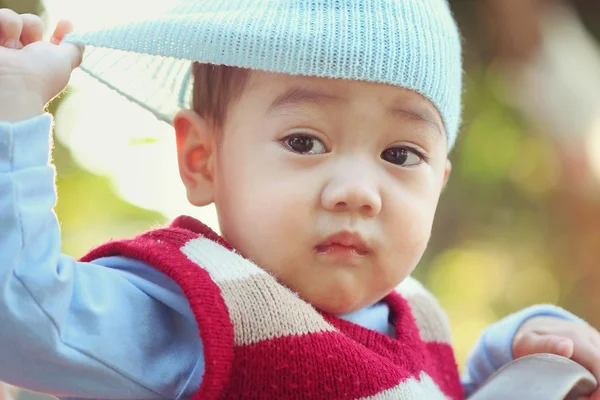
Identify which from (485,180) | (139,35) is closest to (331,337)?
(139,35)

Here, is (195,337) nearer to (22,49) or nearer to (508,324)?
(22,49)

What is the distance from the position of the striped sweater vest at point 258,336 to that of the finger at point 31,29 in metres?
0.21

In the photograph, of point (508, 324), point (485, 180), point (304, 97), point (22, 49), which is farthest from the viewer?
point (485, 180)

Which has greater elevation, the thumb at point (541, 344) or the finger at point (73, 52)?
the finger at point (73, 52)

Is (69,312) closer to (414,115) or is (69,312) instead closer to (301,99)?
(301,99)

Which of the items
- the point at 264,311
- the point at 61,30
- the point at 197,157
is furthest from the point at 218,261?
the point at 61,30

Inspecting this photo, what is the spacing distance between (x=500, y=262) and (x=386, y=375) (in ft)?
6.15

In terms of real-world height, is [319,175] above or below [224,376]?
above

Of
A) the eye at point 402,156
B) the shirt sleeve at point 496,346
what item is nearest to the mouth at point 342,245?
the eye at point 402,156

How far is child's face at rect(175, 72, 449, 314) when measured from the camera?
0.75 metres

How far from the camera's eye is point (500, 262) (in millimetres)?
2531

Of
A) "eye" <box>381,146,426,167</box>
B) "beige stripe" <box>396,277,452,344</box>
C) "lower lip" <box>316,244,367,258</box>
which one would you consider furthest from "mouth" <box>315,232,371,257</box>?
"beige stripe" <box>396,277,452,344</box>

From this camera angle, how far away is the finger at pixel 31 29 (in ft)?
2.24

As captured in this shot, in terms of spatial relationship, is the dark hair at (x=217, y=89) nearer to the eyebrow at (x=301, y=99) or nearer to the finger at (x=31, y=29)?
the eyebrow at (x=301, y=99)
